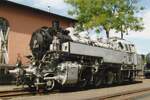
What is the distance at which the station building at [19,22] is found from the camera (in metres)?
26.8

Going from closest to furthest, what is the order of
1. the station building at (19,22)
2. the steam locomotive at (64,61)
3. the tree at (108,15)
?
the steam locomotive at (64,61) < the station building at (19,22) < the tree at (108,15)

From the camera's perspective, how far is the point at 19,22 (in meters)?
27.8

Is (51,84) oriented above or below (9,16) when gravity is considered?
below

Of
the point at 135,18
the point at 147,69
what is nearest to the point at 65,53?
the point at 135,18

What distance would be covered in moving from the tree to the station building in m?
5.63

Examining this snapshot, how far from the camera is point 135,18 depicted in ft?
114

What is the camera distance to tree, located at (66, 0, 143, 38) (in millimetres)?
34344

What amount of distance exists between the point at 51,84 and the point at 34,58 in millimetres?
1653

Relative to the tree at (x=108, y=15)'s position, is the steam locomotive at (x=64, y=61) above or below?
below

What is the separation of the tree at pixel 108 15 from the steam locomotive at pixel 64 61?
1024cm

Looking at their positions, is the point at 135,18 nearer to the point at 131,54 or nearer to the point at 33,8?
the point at 131,54

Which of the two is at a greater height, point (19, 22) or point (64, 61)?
point (19, 22)

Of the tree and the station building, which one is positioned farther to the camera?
the tree

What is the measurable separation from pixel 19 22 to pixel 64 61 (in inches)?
349
